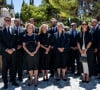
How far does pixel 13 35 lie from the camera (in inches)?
397

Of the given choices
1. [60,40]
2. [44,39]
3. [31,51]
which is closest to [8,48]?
[31,51]

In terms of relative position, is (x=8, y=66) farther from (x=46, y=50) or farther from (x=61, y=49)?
(x=61, y=49)

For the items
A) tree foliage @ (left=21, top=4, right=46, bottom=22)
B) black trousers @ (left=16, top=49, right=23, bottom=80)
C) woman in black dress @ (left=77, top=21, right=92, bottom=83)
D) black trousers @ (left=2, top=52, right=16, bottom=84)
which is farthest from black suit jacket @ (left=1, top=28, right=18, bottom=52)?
tree foliage @ (left=21, top=4, right=46, bottom=22)

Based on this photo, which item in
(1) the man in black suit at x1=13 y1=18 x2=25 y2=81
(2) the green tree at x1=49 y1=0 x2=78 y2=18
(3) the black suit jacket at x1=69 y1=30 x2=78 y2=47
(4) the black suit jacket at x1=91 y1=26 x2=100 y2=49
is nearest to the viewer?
(1) the man in black suit at x1=13 y1=18 x2=25 y2=81

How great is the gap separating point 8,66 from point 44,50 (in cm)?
135

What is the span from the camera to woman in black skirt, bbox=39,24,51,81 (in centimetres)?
1069

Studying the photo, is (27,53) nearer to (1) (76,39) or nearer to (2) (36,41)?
(2) (36,41)

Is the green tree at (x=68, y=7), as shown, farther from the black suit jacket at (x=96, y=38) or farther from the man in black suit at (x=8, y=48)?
the man in black suit at (x=8, y=48)

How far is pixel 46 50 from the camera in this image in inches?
427

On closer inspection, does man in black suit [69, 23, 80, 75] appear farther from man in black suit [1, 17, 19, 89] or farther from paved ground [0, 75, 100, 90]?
man in black suit [1, 17, 19, 89]

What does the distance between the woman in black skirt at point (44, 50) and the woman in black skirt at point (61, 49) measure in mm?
244

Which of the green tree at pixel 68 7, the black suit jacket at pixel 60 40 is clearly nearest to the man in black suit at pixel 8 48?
the black suit jacket at pixel 60 40

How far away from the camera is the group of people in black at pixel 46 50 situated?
10.1 m

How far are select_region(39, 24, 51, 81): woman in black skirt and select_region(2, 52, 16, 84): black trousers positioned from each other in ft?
3.41
